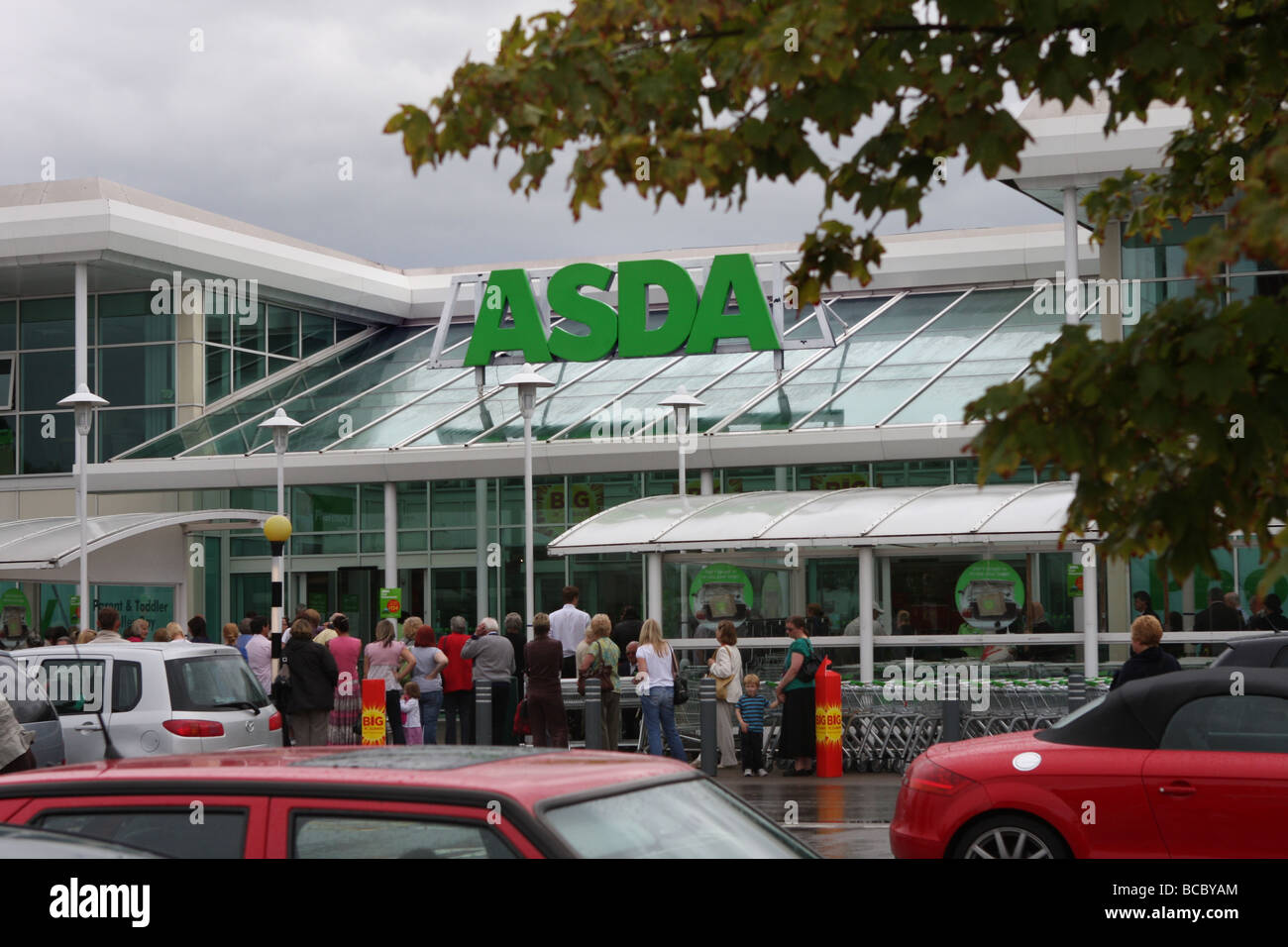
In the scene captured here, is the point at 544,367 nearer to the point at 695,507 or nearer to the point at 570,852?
the point at 695,507

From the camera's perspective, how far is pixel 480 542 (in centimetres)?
3091

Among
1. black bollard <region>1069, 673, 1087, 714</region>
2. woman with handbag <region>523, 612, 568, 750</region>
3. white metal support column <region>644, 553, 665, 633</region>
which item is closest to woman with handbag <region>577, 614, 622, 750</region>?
woman with handbag <region>523, 612, 568, 750</region>

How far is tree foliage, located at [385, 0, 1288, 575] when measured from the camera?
5.17m

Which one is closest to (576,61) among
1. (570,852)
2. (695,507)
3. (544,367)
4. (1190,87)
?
(1190,87)

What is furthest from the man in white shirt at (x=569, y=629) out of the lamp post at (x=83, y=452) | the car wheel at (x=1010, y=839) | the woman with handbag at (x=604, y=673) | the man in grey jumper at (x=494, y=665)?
the car wheel at (x=1010, y=839)

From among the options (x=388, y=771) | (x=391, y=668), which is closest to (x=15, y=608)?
(x=391, y=668)

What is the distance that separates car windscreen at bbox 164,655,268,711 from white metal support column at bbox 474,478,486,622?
1497 cm

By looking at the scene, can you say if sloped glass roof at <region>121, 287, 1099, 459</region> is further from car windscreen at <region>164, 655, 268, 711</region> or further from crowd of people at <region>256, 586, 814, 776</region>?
car windscreen at <region>164, 655, 268, 711</region>

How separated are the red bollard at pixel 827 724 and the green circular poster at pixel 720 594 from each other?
442 centimetres

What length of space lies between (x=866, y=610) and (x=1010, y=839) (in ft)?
36.6
